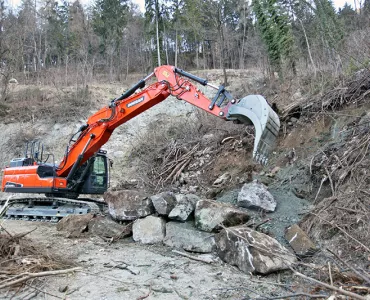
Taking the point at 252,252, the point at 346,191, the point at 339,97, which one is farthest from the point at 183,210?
the point at 339,97

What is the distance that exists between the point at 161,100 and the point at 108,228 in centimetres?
281

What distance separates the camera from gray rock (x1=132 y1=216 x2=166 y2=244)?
20.5ft

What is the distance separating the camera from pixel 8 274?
420 centimetres

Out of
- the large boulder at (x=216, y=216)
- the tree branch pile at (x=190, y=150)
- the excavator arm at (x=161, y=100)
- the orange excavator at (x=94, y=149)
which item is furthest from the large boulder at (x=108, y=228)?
the tree branch pile at (x=190, y=150)

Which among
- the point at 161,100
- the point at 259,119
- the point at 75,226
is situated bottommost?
the point at 75,226

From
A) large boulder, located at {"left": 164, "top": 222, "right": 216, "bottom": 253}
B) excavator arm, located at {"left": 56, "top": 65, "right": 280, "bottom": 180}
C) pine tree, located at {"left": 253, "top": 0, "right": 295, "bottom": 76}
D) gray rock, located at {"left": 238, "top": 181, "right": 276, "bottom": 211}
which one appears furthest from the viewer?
pine tree, located at {"left": 253, "top": 0, "right": 295, "bottom": 76}

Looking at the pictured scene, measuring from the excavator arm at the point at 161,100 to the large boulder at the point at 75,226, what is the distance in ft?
5.80

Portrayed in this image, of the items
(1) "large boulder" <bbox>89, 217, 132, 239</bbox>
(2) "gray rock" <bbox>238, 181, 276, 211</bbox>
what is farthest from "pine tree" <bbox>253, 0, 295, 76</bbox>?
(1) "large boulder" <bbox>89, 217, 132, 239</bbox>

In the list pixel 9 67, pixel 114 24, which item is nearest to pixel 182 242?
pixel 9 67

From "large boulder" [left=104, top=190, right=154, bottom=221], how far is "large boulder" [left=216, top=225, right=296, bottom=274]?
175 centimetres

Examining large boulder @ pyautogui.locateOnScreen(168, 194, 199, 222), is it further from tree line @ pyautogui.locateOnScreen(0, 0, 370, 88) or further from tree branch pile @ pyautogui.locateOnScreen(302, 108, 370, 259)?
tree line @ pyautogui.locateOnScreen(0, 0, 370, 88)

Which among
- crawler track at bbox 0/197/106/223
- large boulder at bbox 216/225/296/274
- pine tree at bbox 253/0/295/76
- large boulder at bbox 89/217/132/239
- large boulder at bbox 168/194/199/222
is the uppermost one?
pine tree at bbox 253/0/295/76

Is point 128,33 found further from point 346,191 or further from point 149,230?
point 346,191

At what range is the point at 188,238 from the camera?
5.93 meters
